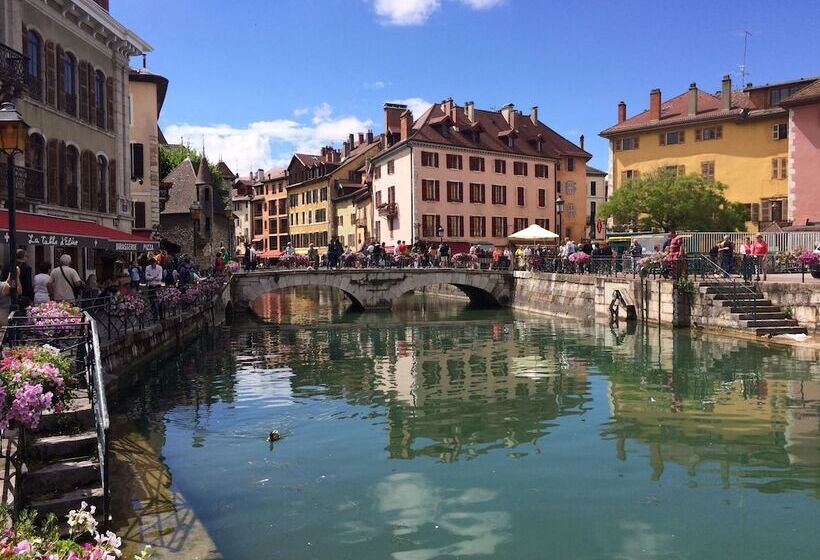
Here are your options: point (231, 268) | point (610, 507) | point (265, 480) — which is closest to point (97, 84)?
point (231, 268)

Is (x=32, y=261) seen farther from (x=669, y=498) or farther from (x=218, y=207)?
(x=218, y=207)

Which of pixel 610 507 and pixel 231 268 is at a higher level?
pixel 231 268

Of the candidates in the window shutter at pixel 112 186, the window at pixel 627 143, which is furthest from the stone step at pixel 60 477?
the window at pixel 627 143

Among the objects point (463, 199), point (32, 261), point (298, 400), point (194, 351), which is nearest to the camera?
point (298, 400)

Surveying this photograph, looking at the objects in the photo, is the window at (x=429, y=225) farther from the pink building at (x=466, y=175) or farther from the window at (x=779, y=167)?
the window at (x=779, y=167)

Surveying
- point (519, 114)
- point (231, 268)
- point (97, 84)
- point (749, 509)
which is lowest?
point (749, 509)

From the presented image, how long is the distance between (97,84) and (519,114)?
44.6 meters

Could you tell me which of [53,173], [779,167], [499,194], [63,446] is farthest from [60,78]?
[779,167]

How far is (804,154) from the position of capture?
4044 cm

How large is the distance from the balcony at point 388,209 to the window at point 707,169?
22123 mm

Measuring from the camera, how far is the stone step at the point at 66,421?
780cm

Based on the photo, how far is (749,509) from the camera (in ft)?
27.4

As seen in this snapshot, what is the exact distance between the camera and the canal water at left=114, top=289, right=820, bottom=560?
762 centimetres

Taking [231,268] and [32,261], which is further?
[231,268]
